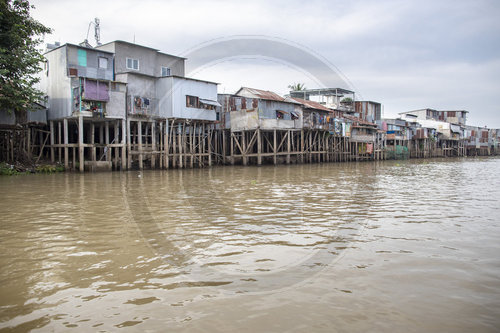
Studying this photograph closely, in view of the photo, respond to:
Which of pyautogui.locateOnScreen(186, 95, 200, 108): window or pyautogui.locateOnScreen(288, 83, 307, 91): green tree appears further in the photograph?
pyautogui.locateOnScreen(288, 83, 307, 91): green tree

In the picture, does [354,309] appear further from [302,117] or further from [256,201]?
[302,117]

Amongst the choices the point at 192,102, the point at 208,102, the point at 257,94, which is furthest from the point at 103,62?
the point at 257,94

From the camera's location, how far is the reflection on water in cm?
336

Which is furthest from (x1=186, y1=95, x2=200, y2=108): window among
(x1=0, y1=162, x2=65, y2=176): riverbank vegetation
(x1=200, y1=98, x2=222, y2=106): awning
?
(x1=0, y1=162, x2=65, y2=176): riverbank vegetation

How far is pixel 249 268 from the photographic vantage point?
182 inches

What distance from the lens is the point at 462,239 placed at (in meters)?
5.95

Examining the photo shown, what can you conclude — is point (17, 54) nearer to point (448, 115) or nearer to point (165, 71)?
point (165, 71)

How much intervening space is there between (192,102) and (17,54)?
38.5 ft

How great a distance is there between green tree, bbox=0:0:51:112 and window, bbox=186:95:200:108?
1009 cm

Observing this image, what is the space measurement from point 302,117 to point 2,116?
2362 cm

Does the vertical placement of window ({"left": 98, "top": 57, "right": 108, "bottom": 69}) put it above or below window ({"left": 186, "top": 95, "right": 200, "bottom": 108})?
above

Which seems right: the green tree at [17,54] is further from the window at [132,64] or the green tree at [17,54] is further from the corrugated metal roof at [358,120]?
the corrugated metal roof at [358,120]

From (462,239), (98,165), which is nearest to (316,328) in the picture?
(462,239)

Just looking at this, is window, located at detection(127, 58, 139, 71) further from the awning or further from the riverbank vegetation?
the riverbank vegetation
